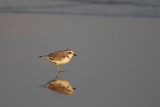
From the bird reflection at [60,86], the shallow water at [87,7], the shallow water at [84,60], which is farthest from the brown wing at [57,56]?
the shallow water at [87,7]

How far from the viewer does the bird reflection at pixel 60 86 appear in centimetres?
632

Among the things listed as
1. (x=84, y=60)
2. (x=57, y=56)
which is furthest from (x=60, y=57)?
(x=84, y=60)

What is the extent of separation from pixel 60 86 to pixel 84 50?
6.82ft

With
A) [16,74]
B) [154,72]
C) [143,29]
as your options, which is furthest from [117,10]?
[16,74]

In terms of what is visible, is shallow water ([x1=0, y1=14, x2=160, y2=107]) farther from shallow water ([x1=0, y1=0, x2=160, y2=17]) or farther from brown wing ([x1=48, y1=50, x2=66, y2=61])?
shallow water ([x1=0, y1=0, x2=160, y2=17])

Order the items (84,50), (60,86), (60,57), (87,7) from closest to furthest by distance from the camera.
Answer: (60,86) → (60,57) → (84,50) → (87,7)

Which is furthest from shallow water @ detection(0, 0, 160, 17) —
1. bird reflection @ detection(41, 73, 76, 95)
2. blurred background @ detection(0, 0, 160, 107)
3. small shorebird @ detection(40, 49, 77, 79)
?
bird reflection @ detection(41, 73, 76, 95)

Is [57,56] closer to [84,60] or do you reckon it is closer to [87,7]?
[84,60]

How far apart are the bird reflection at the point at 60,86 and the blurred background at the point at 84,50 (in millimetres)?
106

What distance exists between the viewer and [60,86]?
257 inches

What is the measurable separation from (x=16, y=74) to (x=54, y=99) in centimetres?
137

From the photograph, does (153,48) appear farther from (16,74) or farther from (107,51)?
(16,74)

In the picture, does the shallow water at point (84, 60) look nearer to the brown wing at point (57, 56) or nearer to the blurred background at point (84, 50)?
the blurred background at point (84, 50)

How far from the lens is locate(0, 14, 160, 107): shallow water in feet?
19.8
